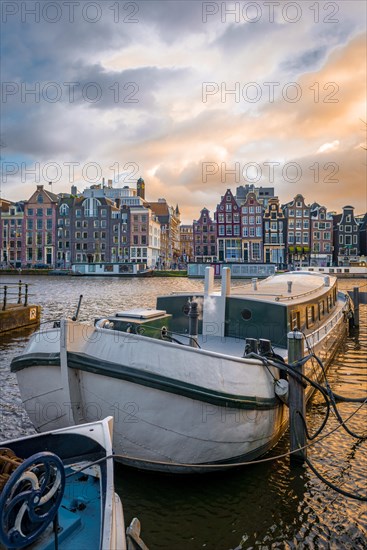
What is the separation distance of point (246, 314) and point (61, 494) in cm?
689

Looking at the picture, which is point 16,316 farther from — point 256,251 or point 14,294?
point 256,251

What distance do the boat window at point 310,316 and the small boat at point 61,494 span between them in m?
8.24

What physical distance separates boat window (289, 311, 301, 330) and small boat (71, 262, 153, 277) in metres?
74.1

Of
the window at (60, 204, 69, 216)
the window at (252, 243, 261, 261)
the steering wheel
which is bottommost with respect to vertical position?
the steering wheel

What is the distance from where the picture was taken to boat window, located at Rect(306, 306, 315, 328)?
11.9 metres

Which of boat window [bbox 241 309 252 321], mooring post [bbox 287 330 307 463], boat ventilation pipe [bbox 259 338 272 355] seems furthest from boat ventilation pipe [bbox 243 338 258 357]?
boat window [bbox 241 309 252 321]

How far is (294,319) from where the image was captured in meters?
10.2

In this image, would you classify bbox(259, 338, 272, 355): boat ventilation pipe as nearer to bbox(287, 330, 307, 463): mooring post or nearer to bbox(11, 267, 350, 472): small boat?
bbox(11, 267, 350, 472): small boat

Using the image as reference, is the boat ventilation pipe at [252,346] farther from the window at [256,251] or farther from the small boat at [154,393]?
the window at [256,251]

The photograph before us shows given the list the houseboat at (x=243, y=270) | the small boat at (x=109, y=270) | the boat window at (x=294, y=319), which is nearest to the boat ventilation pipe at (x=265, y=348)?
the boat window at (x=294, y=319)

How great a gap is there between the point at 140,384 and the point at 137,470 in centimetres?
187

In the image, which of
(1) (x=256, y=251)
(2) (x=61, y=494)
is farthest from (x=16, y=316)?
(1) (x=256, y=251)

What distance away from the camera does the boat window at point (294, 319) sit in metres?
9.90

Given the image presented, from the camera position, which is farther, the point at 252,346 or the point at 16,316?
the point at 16,316
